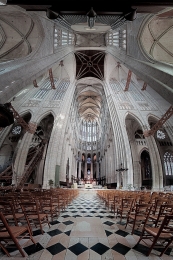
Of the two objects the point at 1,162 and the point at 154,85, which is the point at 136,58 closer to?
the point at 154,85

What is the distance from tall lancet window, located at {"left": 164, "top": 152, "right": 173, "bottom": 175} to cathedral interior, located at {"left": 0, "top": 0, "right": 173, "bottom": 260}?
0.17m

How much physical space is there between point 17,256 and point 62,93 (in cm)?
2090

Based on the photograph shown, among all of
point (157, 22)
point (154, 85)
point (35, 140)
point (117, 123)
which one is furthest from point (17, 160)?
point (157, 22)

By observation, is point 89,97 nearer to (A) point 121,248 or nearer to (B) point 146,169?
(B) point 146,169

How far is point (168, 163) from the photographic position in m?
22.7

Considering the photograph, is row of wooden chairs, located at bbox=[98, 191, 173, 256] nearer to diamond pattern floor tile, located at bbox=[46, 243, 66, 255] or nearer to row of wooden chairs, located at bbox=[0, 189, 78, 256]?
diamond pattern floor tile, located at bbox=[46, 243, 66, 255]

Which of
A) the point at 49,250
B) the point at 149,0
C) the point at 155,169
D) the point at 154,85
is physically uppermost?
the point at 154,85

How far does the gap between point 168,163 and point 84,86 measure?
2224 centimetres

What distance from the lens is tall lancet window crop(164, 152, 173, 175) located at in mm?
22625

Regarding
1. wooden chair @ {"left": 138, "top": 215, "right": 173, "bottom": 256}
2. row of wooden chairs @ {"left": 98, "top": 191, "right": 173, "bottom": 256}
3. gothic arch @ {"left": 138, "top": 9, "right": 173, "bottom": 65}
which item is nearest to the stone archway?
gothic arch @ {"left": 138, "top": 9, "right": 173, "bottom": 65}

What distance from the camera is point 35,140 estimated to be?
23.1 m

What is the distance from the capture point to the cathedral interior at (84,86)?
346 centimetres

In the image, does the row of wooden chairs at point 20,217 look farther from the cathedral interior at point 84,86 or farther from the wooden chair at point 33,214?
the cathedral interior at point 84,86

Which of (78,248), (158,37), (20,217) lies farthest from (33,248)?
(158,37)
